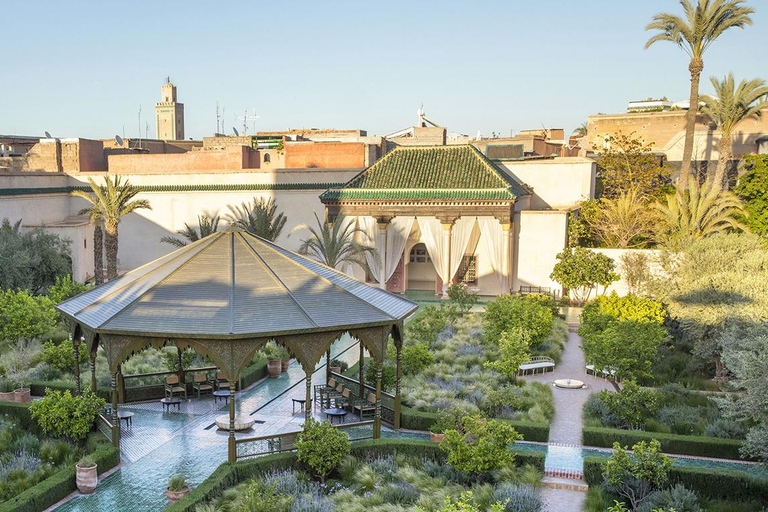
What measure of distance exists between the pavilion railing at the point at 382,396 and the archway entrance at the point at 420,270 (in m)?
14.6

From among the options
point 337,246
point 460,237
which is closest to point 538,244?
point 460,237

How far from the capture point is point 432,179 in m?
27.4

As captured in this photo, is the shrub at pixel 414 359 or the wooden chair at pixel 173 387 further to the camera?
the shrub at pixel 414 359

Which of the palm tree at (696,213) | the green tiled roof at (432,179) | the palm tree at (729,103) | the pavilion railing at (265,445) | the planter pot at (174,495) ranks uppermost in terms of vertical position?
the palm tree at (729,103)

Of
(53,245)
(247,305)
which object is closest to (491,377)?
(247,305)

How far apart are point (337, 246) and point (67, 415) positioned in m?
13.5

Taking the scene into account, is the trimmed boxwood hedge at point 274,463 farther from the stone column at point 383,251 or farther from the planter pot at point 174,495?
the stone column at point 383,251

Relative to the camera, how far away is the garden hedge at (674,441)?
12297 millimetres

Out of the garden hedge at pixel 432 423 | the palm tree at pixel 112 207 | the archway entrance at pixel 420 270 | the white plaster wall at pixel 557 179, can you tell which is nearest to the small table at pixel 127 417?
the garden hedge at pixel 432 423

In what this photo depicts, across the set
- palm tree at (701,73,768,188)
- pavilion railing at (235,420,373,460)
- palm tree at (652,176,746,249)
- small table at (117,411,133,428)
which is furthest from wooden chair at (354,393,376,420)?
palm tree at (701,73,768,188)

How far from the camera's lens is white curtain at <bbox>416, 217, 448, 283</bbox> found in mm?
27906

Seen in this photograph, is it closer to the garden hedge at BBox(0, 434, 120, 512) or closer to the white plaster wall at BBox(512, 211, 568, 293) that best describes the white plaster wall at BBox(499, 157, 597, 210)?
the white plaster wall at BBox(512, 211, 568, 293)

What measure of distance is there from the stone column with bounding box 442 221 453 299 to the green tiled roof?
1275 mm

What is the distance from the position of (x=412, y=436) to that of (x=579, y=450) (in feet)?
10.6
